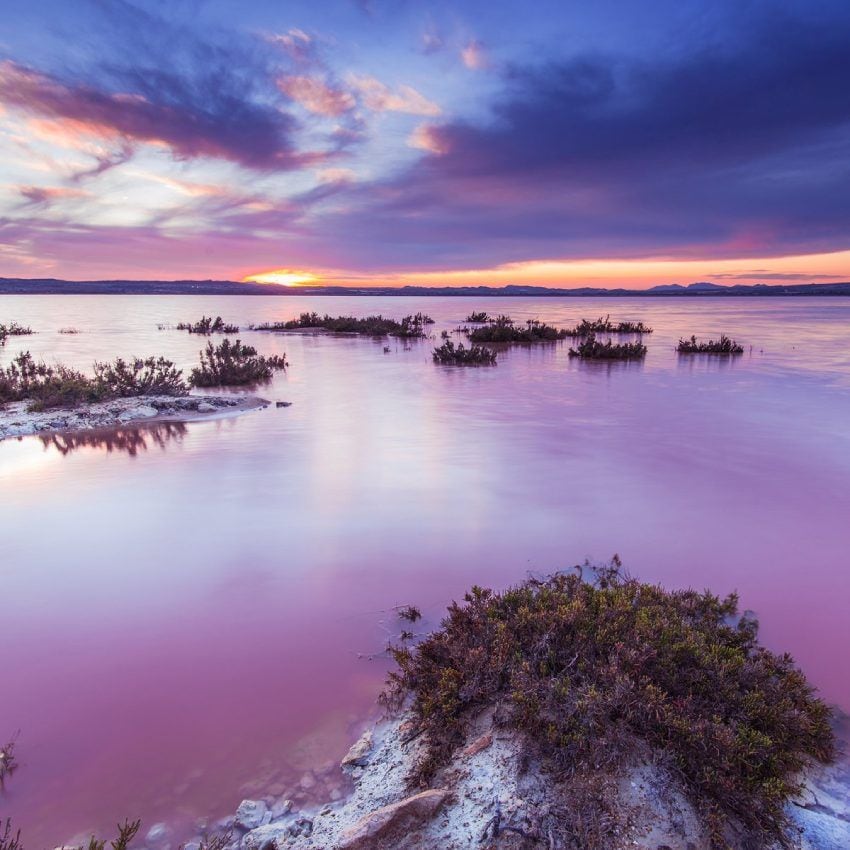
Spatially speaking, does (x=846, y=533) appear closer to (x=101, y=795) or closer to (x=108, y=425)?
(x=101, y=795)

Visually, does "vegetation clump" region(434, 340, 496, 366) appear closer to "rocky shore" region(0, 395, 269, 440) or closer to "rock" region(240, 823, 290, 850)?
"rocky shore" region(0, 395, 269, 440)

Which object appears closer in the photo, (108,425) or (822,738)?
(822,738)

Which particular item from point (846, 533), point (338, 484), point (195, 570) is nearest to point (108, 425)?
point (338, 484)

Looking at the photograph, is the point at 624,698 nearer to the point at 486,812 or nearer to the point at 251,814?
the point at 486,812

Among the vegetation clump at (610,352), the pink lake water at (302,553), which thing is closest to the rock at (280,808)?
the pink lake water at (302,553)

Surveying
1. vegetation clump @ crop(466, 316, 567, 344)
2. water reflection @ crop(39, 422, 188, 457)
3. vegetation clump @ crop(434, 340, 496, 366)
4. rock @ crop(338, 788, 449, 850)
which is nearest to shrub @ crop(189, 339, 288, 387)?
water reflection @ crop(39, 422, 188, 457)

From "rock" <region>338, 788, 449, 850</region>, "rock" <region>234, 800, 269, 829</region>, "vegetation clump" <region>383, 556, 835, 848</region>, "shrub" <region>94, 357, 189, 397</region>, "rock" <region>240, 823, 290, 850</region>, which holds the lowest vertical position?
"rock" <region>234, 800, 269, 829</region>

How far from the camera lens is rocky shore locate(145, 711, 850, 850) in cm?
246

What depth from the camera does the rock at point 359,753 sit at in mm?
3174

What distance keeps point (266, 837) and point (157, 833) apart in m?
0.59

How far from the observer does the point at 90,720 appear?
355 centimetres

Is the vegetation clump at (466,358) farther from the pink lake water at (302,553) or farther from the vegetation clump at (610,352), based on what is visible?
the pink lake water at (302,553)

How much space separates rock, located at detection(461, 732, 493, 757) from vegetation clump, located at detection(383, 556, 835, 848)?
0.08 meters

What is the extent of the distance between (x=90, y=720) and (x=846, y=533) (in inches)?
283
